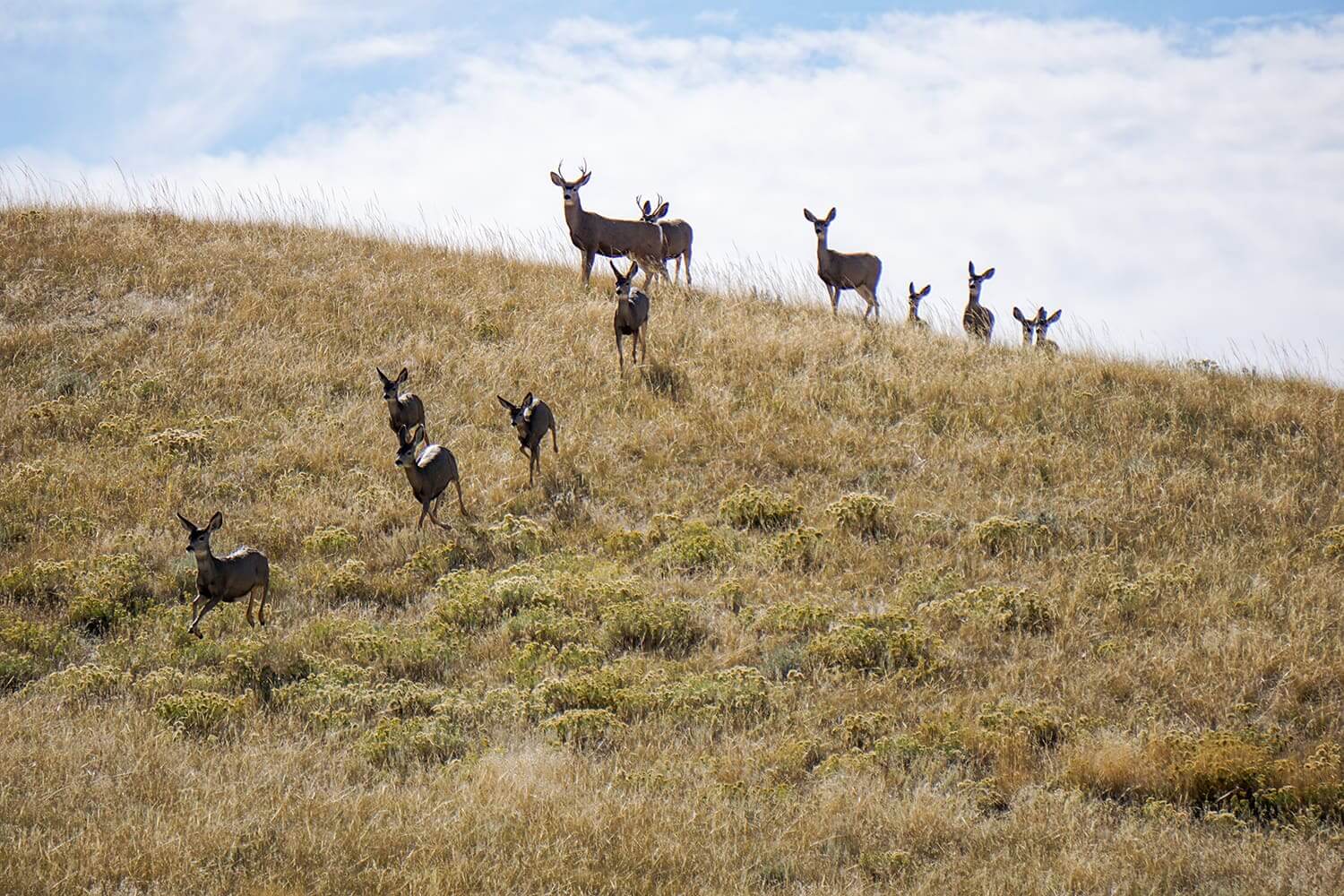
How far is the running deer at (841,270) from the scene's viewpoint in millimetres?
21938

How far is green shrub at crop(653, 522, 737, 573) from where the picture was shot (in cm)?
1262

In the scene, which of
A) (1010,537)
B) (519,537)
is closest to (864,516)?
(1010,537)

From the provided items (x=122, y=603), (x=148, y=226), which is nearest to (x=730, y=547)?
(x=122, y=603)

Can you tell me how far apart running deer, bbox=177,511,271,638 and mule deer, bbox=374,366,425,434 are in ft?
12.2

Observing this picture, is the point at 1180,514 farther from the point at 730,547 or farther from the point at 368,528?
the point at 368,528

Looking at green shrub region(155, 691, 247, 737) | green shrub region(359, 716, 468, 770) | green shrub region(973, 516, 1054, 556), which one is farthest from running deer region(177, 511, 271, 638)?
green shrub region(973, 516, 1054, 556)

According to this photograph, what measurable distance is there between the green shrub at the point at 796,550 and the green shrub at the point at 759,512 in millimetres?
591

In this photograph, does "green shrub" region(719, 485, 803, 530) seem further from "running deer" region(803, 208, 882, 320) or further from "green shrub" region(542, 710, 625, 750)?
"running deer" region(803, 208, 882, 320)

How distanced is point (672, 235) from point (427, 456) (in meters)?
11.1

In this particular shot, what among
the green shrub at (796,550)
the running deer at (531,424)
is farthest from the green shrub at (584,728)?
the running deer at (531,424)

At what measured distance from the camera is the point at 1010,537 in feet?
42.8

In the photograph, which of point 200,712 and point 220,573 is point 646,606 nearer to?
point 220,573

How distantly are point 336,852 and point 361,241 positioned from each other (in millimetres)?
16912

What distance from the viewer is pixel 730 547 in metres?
12.9
